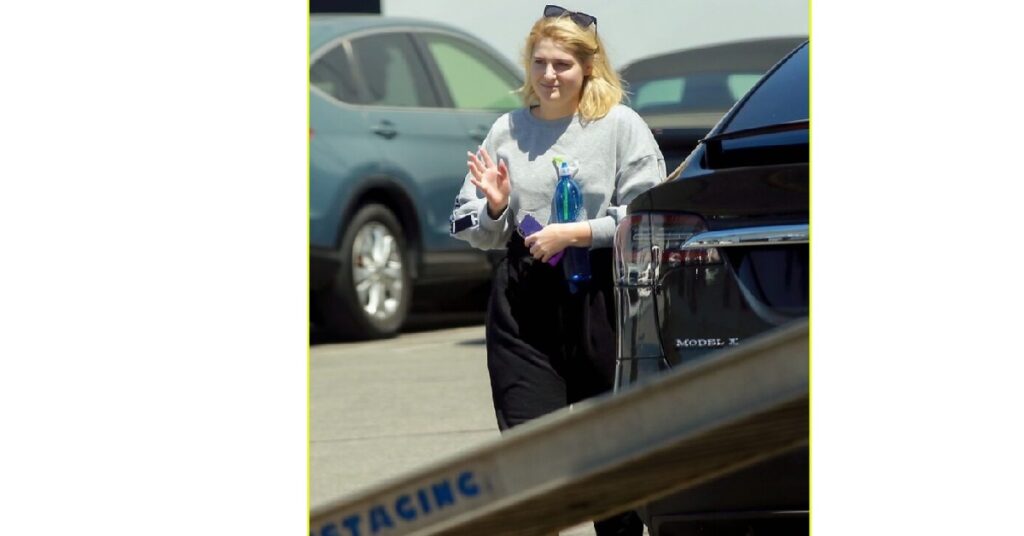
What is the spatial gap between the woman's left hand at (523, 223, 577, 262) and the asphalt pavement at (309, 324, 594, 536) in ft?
1.19

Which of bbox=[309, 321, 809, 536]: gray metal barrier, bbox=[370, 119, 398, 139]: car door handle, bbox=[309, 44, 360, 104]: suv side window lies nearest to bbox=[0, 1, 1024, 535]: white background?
bbox=[309, 44, 360, 104]: suv side window

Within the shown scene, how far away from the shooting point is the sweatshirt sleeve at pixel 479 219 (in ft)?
11.7

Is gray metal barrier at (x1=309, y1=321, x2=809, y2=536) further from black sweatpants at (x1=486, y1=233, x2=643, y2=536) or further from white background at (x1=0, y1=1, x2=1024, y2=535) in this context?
black sweatpants at (x1=486, y1=233, x2=643, y2=536)

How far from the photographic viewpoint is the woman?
3521 mm

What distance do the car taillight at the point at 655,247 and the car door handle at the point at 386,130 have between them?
1.65ft

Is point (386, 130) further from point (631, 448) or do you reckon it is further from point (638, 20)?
point (631, 448)

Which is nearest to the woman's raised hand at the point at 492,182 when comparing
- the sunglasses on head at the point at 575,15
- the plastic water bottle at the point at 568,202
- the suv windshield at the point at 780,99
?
the plastic water bottle at the point at 568,202

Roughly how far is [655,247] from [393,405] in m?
1.99

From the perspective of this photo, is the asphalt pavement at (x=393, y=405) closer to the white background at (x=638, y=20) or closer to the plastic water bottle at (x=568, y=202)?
the plastic water bottle at (x=568, y=202)
